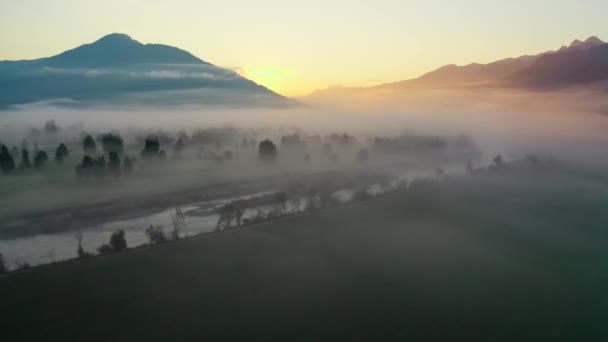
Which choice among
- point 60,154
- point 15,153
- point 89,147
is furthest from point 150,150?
point 15,153

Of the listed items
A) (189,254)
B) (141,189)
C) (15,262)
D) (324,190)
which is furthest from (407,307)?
(141,189)

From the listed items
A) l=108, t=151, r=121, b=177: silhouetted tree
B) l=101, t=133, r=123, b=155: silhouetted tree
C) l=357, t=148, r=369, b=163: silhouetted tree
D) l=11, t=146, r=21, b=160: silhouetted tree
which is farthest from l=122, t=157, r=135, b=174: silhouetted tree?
l=357, t=148, r=369, b=163: silhouetted tree

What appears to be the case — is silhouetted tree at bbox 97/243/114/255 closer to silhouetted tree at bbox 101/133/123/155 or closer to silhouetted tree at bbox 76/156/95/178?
silhouetted tree at bbox 76/156/95/178

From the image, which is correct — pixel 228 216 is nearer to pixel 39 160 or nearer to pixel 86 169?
pixel 86 169

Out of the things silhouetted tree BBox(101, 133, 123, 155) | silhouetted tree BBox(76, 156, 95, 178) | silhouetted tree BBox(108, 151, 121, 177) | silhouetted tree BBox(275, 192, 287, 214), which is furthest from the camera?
silhouetted tree BBox(101, 133, 123, 155)

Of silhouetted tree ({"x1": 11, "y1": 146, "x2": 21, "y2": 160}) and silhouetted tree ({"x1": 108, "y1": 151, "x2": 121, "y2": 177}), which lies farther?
silhouetted tree ({"x1": 11, "y1": 146, "x2": 21, "y2": 160})

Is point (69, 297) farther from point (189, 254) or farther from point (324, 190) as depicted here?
point (324, 190)

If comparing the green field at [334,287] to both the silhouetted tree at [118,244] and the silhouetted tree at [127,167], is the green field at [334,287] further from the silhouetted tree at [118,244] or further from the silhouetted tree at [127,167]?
the silhouetted tree at [127,167]

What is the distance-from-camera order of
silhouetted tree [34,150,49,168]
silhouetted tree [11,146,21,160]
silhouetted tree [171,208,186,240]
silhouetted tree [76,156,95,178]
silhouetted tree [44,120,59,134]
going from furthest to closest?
silhouetted tree [44,120,59,134]
silhouetted tree [11,146,21,160]
silhouetted tree [34,150,49,168]
silhouetted tree [76,156,95,178]
silhouetted tree [171,208,186,240]
